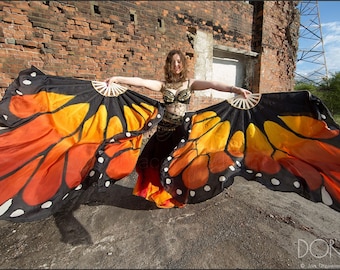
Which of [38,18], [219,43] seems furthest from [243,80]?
[38,18]

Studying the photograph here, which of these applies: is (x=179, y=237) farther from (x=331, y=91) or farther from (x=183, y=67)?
(x=331, y=91)

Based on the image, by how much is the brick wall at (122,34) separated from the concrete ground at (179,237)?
9.07 ft

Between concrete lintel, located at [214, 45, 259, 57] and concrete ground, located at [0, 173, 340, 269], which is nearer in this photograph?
concrete ground, located at [0, 173, 340, 269]

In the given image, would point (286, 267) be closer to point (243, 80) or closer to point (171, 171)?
point (171, 171)

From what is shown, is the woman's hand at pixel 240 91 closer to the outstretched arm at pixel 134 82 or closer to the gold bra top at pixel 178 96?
the gold bra top at pixel 178 96

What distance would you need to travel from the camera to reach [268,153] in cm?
178

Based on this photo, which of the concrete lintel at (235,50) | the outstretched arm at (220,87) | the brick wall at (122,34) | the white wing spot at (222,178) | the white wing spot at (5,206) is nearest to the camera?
the white wing spot at (5,206)

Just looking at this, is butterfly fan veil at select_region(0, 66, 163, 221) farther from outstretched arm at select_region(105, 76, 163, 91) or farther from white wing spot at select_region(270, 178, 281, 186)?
white wing spot at select_region(270, 178, 281, 186)

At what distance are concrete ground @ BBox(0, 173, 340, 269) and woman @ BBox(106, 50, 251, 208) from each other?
0.69 feet

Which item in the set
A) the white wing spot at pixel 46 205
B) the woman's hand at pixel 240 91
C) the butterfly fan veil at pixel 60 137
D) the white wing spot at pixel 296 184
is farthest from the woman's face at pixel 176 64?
the white wing spot at pixel 46 205

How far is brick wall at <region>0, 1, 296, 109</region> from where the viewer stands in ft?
11.1

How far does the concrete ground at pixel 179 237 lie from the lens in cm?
148

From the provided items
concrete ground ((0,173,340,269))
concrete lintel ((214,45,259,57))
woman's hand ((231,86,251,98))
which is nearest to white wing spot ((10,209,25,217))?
concrete ground ((0,173,340,269))

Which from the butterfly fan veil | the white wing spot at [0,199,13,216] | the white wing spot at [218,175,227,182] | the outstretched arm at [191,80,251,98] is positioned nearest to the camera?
the white wing spot at [0,199,13,216]
